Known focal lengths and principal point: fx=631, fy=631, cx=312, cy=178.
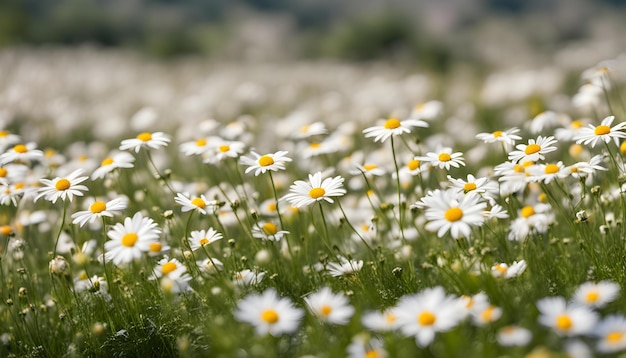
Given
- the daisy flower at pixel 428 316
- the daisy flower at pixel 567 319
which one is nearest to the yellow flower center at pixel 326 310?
the daisy flower at pixel 428 316

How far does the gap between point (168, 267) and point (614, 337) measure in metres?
1.81

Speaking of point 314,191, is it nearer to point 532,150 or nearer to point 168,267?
point 168,267

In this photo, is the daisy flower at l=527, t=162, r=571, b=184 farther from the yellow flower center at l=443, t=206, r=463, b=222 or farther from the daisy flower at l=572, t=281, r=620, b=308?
the daisy flower at l=572, t=281, r=620, b=308

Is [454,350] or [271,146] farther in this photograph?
[271,146]

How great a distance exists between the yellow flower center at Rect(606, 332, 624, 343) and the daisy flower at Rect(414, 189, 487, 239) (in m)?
0.63

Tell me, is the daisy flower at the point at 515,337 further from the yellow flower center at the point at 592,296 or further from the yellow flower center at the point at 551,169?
the yellow flower center at the point at 551,169

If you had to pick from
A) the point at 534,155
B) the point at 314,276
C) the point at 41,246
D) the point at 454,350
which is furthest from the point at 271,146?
the point at 454,350

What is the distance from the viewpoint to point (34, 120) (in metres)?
7.60

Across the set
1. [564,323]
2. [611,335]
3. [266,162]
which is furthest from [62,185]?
[611,335]

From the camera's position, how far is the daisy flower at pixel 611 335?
1.89m

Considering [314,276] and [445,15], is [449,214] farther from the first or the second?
[445,15]

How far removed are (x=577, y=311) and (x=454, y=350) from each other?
415mm

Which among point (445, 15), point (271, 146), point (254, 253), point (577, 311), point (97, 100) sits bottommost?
point (445, 15)

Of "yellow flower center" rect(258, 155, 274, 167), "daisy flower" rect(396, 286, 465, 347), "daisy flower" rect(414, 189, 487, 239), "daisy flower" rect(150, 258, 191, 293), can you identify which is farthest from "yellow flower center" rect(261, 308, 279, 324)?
"yellow flower center" rect(258, 155, 274, 167)
